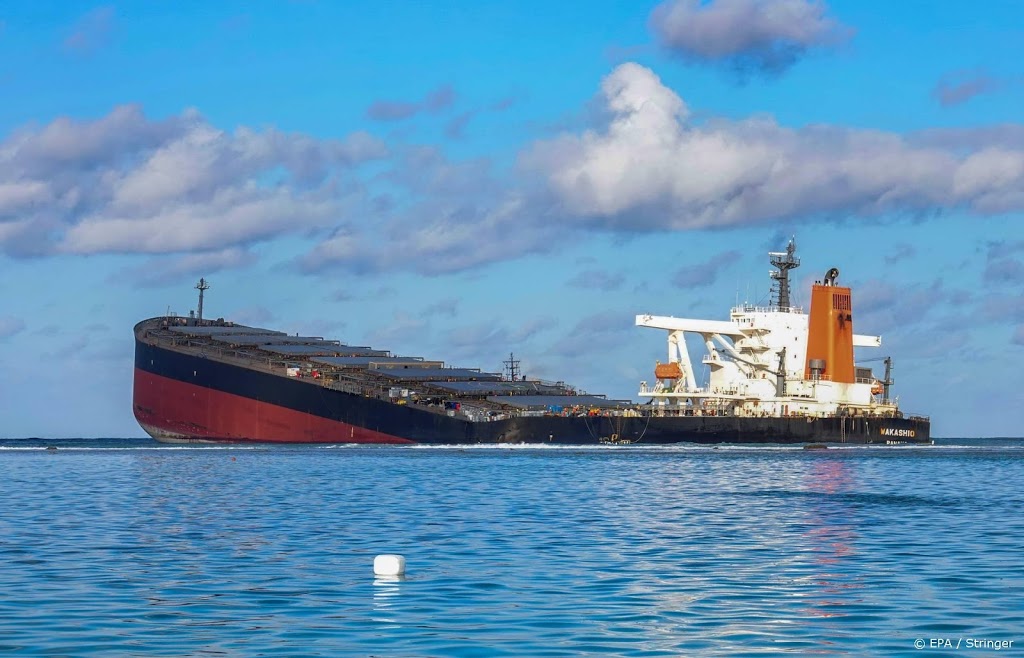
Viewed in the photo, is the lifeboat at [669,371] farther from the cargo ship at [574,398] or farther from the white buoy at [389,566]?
the white buoy at [389,566]

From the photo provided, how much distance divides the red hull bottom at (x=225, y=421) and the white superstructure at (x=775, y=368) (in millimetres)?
23725

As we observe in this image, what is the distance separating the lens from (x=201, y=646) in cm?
1853

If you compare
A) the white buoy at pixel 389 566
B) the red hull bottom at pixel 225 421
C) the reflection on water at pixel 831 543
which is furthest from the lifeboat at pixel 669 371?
the white buoy at pixel 389 566

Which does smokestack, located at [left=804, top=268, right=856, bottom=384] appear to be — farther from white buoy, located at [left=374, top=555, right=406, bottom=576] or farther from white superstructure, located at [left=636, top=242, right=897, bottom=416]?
white buoy, located at [left=374, top=555, right=406, bottom=576]

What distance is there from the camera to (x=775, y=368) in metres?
116

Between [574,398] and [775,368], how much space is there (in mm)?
17856

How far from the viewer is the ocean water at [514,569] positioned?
62.4ft

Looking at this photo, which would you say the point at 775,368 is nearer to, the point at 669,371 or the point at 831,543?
the point at 669,371

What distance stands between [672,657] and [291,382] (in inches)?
3980

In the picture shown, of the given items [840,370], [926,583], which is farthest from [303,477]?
[840,370]

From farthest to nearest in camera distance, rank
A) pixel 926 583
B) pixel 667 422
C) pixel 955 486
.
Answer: pixel 667 422, pixel 955 486, pixel 926 583

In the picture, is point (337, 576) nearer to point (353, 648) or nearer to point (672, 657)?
point (353, 648)

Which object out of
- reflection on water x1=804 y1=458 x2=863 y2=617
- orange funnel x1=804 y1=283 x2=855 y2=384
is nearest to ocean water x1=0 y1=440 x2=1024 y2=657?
reflection on water x1=804 y1=458 x2=863 y2=617

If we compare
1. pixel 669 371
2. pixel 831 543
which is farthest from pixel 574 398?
pixel 831 543
